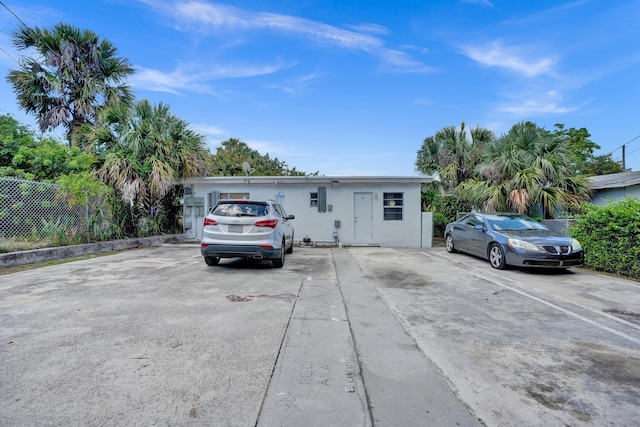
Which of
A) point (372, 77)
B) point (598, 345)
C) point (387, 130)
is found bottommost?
point (598, 345)

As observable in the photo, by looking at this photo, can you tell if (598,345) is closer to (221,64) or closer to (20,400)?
(20,400)

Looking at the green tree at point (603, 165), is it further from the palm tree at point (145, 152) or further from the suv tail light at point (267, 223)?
the palm tree at point (145, 152)

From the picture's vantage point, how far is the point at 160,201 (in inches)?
514

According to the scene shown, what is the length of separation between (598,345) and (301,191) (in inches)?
421

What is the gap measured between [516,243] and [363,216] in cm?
630

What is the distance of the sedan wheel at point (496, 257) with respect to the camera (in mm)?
7523

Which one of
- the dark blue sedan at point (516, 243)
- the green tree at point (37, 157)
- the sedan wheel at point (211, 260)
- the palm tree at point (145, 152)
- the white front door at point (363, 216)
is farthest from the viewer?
the white front door at point (363, 216)

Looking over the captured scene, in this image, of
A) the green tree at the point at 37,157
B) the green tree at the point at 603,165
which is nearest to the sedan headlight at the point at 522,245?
the green tree at the point at 37,157

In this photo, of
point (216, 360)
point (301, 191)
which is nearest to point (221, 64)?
point (301, 191)

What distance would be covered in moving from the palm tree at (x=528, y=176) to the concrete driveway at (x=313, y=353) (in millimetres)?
5545

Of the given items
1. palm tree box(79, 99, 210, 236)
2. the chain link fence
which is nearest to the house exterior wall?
palm tree box(79, 99, 210, 236)

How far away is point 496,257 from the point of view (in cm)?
773

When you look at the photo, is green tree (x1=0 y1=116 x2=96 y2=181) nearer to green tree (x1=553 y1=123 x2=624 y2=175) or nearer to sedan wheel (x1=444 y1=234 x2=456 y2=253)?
sedan wheel (x1=444 y1=234 x2=456 y2=253)

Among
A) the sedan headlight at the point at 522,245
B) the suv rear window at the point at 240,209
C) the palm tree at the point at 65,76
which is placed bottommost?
→ the sedan headlight at the point at 522,245
